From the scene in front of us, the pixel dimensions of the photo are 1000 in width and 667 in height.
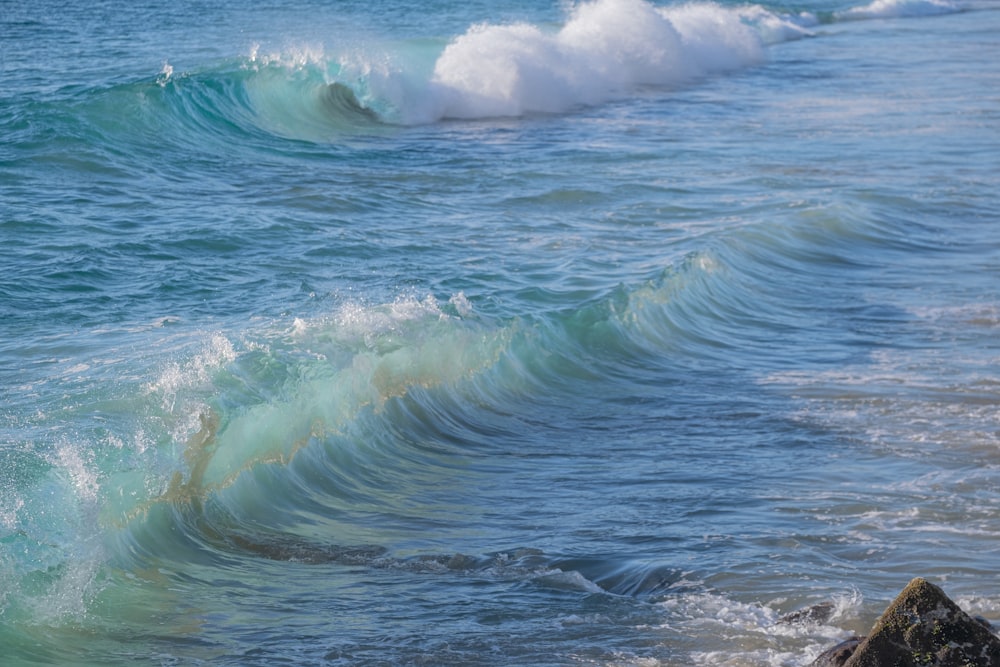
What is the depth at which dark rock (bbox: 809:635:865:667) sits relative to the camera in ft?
14.2

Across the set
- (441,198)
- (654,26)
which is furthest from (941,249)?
(654,26)

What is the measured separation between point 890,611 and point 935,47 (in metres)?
28.8

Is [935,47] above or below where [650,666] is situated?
above

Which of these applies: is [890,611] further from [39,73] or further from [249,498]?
[39,73]

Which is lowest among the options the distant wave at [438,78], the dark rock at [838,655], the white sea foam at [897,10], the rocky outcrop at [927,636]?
the dark rock at [838,655]

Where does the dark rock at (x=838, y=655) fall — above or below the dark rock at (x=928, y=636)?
below

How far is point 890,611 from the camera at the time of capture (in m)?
4.10

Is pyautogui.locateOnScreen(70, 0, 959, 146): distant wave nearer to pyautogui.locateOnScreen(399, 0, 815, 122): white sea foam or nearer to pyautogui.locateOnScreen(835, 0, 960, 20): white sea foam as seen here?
pyautogui.locateOnScreen(399, 0, 815, 122): white sea foam

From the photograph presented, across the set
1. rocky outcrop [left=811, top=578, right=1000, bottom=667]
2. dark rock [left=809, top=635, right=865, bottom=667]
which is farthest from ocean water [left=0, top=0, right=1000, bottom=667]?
rocky outcrop [left=811, top=578, right=1000, bottom=667]

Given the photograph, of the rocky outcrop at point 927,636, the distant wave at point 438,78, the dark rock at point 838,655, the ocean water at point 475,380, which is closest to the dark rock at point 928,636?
the rocky outcrop at point 927,636

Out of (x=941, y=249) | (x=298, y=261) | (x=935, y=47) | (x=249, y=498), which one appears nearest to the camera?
(x=249, y=498)

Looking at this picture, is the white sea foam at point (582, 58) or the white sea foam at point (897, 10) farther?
the white sea foam at point (897, 10)

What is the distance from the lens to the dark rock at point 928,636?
4055 mm

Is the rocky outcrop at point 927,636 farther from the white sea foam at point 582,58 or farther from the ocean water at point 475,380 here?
the white sea foam at point 582,58
